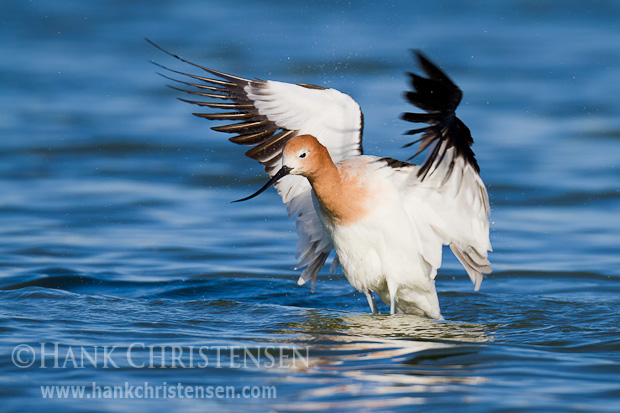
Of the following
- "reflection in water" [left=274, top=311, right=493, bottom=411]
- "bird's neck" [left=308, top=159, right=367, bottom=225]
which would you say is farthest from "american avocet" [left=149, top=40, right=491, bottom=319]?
"reflection in water" [left=274, top=311, right=493, bottom=411]

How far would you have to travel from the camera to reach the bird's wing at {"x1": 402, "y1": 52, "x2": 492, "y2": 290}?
561 centimetres

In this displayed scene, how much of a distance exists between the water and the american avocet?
36 centimetres

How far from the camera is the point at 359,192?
260 inches

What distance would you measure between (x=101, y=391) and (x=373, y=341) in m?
1.74

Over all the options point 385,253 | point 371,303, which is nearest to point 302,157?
point 385,253

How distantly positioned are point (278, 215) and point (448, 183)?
388 cm

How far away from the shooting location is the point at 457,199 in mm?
6777

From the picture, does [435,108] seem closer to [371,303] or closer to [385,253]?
[385,253]

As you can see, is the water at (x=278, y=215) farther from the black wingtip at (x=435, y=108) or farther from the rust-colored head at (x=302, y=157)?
the black wingtip at (x=435, y=108)

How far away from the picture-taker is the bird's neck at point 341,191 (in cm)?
659

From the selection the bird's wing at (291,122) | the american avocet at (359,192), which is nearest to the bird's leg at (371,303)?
the american avocet at (359,192)

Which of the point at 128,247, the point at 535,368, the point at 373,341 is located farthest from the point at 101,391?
the point at 128,247

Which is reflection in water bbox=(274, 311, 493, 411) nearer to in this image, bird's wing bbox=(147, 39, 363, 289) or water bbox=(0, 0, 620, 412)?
water bbox=(0, 0, 620, 412)

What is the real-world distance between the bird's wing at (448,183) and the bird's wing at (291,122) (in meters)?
0.71
